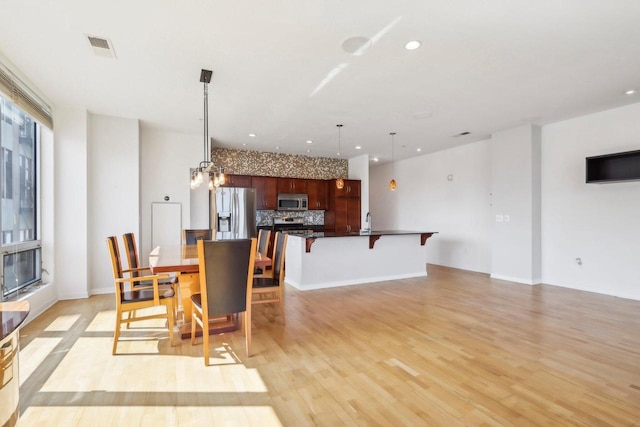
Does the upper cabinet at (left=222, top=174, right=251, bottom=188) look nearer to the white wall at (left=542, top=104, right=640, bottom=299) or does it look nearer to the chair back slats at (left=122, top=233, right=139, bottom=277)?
the chair back slats at (left=122, top=233, right=139, bottom=277)

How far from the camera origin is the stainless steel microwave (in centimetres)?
738

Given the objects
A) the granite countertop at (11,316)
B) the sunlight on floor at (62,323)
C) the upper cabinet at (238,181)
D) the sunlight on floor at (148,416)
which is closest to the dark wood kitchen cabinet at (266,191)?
the upper cabinet at (238,181)

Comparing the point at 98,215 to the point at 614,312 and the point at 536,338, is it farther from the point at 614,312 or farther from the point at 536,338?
the point at 614,312

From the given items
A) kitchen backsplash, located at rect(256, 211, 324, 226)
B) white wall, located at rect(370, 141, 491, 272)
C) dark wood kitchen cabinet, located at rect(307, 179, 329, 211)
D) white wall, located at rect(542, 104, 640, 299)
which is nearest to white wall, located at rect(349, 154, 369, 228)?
dark wood kitchen cabinet, located at rect(307, 179, 329, 211)

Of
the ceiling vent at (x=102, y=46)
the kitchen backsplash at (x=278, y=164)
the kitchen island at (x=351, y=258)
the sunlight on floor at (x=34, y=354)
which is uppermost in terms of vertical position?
the ceiling vent at (x=102, y=46)

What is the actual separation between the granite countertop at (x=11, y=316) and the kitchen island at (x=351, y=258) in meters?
3.51

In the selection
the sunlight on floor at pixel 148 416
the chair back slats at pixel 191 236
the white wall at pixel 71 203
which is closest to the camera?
the sunlight on floor at pixel 148 416

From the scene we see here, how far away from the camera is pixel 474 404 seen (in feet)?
6.51

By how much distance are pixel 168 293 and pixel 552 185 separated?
5.92 metres

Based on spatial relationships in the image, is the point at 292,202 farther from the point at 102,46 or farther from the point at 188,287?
the point at 102,46

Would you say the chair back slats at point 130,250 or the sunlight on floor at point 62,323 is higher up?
the chair back slats at point 130,250

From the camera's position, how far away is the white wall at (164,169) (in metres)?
5.45

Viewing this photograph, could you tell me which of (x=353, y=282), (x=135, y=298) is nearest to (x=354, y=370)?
(x=135, y=298)

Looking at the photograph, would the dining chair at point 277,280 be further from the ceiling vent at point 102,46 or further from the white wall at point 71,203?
the white wall at point 71,203
